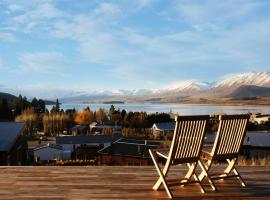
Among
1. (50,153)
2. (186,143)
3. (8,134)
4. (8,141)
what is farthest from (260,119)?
(186,143)

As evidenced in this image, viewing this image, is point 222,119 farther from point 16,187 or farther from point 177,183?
point 16,187

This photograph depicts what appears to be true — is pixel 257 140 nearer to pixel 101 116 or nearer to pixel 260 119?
pixel 260 119

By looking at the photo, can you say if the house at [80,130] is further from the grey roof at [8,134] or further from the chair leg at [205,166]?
the chair leg at [205,166]

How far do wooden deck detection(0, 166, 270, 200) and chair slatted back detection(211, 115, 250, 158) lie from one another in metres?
0.42

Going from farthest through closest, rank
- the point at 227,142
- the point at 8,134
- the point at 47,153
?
the point at 47,153
the point at 8,134
the point at 227,142

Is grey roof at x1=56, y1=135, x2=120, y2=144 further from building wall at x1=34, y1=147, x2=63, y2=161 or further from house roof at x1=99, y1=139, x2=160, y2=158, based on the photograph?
house roof at x1=99, y1=139, x2=160, y2=158

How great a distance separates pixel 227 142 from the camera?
5078mm

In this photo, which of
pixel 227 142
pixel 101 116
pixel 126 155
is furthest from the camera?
pixel 101 116

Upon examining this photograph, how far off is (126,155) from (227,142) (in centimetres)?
2258

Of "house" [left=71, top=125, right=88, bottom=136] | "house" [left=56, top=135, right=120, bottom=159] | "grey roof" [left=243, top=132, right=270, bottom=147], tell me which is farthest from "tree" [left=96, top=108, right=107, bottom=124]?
"grey roof" [left=243, top=132, right=270, bottom=147]

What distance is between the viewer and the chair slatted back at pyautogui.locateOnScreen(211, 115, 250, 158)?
4910mm

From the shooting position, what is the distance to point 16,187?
5004mm

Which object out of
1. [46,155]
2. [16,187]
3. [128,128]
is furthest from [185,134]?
[128,128]

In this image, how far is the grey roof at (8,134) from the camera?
19.2m
